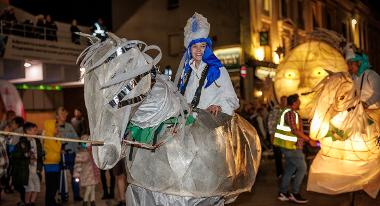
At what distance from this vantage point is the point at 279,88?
12.7 meters

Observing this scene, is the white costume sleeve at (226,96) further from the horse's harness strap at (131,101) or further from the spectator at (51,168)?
the spectator at (51,168)

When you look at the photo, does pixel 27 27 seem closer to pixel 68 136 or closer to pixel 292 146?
pixel 68 136

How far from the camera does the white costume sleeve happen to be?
450 centimetres

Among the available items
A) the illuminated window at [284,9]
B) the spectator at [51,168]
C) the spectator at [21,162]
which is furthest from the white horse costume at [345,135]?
the illuminated window at [284,9]

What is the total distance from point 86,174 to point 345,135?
4.64 m

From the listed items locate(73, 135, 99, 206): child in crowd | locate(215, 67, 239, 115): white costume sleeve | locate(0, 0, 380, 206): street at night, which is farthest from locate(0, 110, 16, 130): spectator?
locate(215, 67, 239, 115): white costume sleeve

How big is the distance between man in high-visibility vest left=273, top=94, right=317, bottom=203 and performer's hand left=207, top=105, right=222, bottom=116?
4994 millimetres

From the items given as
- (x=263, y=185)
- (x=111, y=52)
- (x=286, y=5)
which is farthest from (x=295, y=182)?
(x=286, y=5)

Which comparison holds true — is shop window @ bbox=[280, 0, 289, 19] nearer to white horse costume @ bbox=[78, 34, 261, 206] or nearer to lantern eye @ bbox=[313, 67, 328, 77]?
lantern eye @ bbox=[313, 67, 328, 77]

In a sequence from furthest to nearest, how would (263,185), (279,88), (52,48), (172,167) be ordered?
(52,48), (279,88), (263,185), (172,167)

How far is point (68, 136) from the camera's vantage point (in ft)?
29.8

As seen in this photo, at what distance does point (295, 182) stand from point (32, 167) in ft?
16.4

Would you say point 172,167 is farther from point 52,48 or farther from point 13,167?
point 52,48

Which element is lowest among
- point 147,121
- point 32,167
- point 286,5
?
point 32,167
